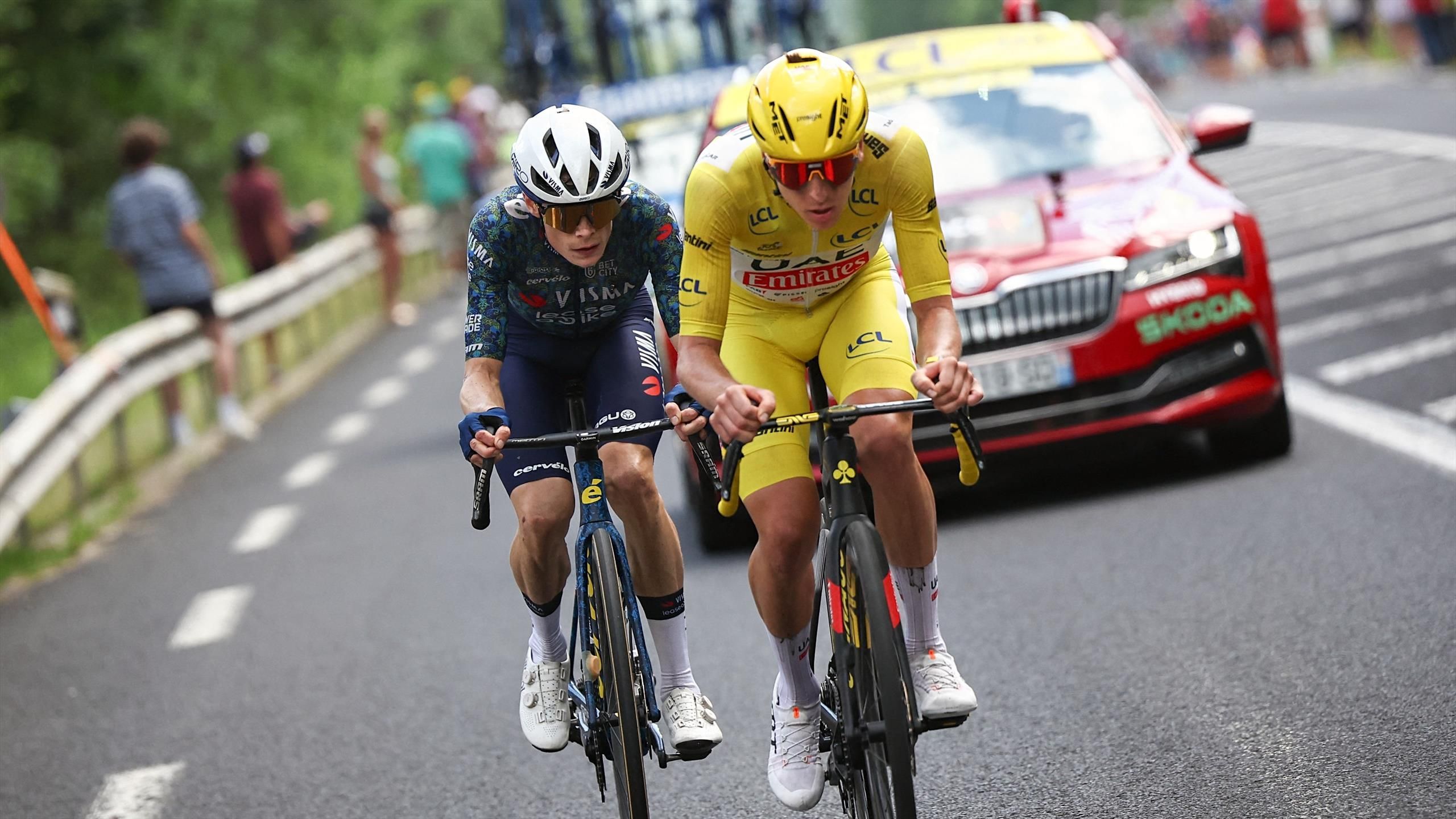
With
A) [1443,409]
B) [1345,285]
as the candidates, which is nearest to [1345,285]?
[1345,285]

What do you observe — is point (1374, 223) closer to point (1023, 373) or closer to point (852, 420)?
point (1023, 373)

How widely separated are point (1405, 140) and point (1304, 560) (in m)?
16.5

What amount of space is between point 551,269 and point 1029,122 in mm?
4524

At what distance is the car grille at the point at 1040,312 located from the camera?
8711 mm

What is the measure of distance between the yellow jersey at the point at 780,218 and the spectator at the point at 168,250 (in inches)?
401

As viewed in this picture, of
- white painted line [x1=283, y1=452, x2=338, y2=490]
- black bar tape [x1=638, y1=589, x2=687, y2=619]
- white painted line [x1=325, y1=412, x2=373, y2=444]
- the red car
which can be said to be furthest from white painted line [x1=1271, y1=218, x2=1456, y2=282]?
black bar tape [x1=638, y1=589, x2=687, y2=619]

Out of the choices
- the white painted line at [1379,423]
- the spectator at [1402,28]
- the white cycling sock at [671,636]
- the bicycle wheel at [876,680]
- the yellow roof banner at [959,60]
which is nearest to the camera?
the bicycle wheel at [876,680]

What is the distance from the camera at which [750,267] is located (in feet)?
17.7

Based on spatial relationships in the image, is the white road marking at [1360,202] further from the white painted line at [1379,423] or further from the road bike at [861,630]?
the road bike at [861,630]

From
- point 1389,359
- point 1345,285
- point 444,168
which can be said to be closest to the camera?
point 1389,359

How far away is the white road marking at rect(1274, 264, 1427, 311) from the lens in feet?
47.0

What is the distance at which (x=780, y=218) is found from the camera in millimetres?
5203

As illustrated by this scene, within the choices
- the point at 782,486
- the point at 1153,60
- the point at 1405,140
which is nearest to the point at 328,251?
the point at 1405,140

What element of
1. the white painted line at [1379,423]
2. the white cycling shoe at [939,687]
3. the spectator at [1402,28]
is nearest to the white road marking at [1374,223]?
the white painted line at [1379,423]
